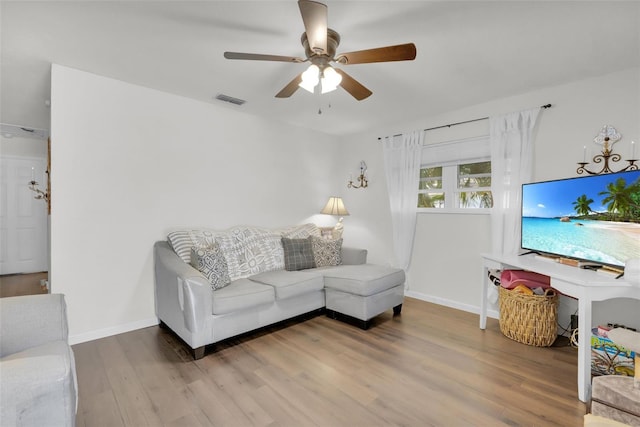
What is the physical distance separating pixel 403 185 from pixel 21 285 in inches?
234

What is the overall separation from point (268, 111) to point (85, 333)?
296 cm

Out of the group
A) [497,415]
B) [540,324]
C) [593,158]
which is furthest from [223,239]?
[593,158]

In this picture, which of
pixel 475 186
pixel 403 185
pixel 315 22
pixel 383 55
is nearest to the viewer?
pixel 315 22

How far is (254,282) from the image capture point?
9.57ft

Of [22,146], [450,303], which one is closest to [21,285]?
[22,146]

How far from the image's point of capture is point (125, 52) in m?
2.29

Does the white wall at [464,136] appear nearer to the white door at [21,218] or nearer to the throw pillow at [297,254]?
the throw pillow at [297,254]

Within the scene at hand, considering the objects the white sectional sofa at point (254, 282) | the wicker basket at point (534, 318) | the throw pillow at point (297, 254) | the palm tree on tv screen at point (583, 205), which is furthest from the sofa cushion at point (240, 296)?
the palm tree on tv screen at point (583, 205)

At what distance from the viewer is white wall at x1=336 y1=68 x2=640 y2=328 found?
251cm

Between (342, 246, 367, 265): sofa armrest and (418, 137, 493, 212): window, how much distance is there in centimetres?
98

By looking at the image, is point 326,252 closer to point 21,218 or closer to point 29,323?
point 29,323

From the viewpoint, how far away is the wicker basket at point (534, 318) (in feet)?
8.30

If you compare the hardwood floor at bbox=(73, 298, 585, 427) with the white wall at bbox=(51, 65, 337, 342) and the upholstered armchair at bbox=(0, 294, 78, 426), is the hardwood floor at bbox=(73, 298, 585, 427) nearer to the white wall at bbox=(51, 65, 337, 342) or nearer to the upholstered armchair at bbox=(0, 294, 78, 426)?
the white wall at bbox=(51, 65, 337, 342)

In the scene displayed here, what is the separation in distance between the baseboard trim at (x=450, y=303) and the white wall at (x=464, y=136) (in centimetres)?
1
